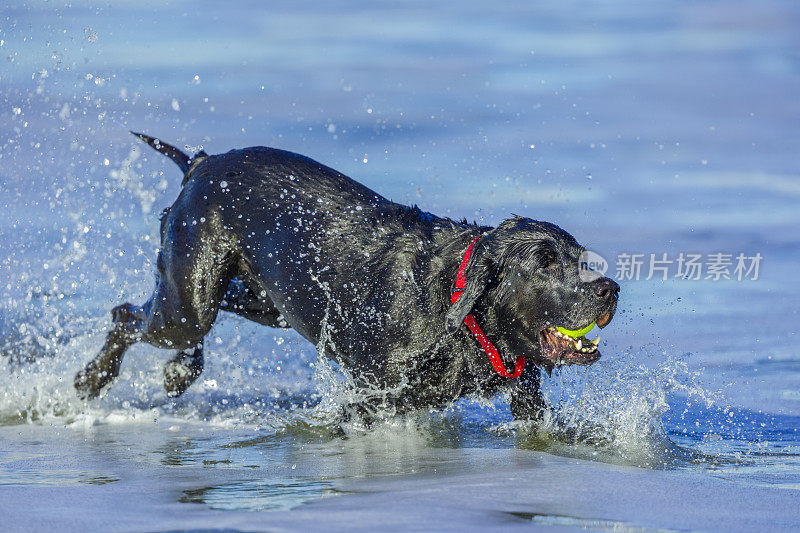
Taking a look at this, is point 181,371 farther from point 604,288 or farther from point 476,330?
point 604,288

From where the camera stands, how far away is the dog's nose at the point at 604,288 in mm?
4387

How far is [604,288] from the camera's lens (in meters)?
4.38

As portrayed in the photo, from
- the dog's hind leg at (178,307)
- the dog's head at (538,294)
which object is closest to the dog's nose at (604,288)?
the dog's head at (538,294)

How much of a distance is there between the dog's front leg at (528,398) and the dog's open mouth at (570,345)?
43 cm

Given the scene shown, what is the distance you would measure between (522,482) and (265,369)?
3893 millimetres

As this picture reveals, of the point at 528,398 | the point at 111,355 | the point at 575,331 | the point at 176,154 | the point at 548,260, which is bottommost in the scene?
the point at 528,398

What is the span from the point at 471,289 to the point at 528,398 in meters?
0.83

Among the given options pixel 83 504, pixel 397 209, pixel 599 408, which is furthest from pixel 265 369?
pixel 83 504

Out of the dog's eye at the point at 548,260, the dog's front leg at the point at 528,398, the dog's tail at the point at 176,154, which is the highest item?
the dog's tail at the point at 176,154

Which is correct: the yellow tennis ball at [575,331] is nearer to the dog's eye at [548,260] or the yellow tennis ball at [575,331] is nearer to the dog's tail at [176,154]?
the dog's eye at [548,260]

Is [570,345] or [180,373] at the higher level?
[570,345]

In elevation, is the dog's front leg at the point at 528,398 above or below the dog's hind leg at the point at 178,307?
below

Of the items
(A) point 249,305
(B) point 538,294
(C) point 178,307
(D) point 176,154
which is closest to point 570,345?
(B) point 538,294

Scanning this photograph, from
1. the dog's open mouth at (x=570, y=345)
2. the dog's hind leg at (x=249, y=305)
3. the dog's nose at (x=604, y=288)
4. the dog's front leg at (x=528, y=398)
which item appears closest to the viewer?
the dog's nose at (x=604, y=288)
